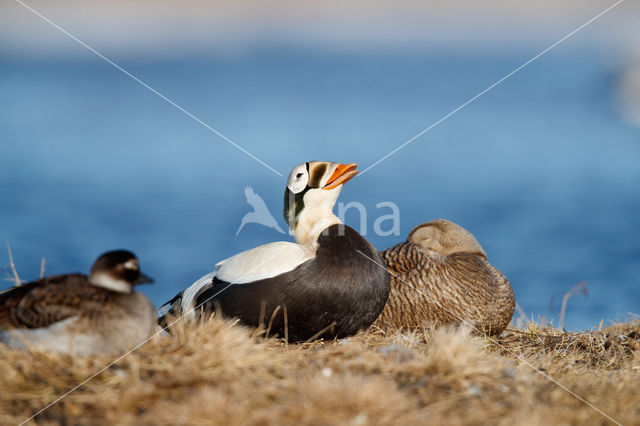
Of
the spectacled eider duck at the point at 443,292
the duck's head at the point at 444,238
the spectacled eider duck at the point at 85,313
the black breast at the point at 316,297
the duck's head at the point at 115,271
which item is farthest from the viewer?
the duck's head at the point at 444,238

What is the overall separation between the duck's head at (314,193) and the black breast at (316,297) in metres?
0.31

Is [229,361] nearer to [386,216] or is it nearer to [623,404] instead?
[623,404]

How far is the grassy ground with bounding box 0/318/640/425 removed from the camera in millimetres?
2898

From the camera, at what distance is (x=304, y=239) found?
5098 millimetres

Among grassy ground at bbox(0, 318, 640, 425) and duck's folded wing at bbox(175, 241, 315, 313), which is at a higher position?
duck's folded wing at bbox(175, 241, 315, 313)

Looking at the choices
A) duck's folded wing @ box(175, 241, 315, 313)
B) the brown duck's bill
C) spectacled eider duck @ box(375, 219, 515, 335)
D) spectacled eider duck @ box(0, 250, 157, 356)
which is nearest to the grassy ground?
spectacled eider duck @ box(0, 250, 157, 356)

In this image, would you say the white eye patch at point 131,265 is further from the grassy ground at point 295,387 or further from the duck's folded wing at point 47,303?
the grassy ground at point 295,387

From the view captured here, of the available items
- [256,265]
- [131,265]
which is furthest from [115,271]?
[256,265]

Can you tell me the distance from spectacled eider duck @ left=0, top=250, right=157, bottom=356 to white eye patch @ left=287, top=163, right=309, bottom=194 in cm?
167

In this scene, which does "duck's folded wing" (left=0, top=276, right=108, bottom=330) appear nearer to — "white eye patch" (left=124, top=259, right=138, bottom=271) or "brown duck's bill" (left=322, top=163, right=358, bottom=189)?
"white eye patch" (left=124, top=259, right=138, bottom=271)

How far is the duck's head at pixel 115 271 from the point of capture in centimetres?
367

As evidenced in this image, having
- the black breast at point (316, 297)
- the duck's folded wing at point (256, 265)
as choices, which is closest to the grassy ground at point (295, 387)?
the black breast at point (316, 297)

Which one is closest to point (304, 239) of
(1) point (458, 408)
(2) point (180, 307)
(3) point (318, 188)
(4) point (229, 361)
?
(3) point (318, 188)

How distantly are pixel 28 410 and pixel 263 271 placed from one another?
1866 millimetres
